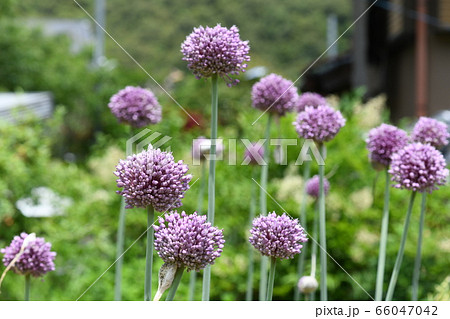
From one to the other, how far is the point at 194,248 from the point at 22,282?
2.18 meters

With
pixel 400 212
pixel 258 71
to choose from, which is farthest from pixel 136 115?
pixel 400 212

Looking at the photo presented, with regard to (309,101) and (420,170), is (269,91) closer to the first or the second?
(309,101)

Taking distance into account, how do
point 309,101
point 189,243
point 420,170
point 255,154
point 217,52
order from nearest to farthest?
point 189,243 → point 217,52 → point 420,170 → point 309,101 → point 255,154

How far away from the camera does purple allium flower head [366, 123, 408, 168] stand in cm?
125

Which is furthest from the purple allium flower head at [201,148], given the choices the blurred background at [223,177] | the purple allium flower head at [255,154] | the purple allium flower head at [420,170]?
the purple allium flower head at [420,170]

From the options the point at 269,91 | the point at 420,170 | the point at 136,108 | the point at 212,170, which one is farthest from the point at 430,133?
the point at 136,108

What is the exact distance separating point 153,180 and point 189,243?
99 millimetres

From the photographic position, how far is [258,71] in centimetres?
184

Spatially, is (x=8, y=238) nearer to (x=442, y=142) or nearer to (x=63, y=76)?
(x=442, y=142)

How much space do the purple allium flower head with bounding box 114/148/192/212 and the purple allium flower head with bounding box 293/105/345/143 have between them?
449 millimetres

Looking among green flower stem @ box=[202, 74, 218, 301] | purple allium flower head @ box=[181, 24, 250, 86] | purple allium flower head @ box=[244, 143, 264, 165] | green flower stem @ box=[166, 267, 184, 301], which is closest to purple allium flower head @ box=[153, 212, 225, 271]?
green flower stem @ box=[166, 267, 184, 301]

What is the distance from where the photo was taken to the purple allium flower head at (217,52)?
0.95 meters

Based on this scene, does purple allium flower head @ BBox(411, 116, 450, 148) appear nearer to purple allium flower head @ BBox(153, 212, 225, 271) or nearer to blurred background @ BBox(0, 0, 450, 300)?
blurred background @ BBox(0, 0, 450, 300)

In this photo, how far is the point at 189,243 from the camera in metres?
0.77
